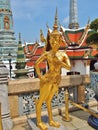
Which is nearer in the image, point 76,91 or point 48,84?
point 48,84

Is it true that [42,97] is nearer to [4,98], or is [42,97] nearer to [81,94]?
[4,98]

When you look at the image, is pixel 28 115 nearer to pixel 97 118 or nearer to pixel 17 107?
pixel 17 107

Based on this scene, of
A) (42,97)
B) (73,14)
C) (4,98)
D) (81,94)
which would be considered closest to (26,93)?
(4,98)

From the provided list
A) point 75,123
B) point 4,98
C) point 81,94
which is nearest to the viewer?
point 4,98

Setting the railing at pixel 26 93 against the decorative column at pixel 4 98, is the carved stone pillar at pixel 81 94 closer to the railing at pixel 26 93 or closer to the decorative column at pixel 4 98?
the railing at pixel 26 93

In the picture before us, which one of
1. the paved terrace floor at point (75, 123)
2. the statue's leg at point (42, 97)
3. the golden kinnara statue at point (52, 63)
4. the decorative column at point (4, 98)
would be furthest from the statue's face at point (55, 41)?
the paved terrace floor at point (75, 123)

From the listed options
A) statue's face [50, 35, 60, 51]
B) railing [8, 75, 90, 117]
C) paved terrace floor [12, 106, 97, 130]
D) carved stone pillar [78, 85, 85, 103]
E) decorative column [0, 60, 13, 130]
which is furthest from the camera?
carved stone pillar [78, 85, 85, 103]

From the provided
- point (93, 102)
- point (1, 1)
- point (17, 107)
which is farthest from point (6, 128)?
point (1, 1)

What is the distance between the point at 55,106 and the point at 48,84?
6.50ft

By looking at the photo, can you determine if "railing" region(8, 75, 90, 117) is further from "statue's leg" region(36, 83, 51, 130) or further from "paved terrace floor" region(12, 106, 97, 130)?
"statue's leg" region(36, 83, 51, 130)

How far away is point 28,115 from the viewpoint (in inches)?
195

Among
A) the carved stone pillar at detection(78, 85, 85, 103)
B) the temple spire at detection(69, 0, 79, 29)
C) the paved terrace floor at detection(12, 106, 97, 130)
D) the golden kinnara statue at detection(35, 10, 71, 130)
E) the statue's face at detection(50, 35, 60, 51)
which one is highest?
the temple spire at detection(69, 0, 79, 29)

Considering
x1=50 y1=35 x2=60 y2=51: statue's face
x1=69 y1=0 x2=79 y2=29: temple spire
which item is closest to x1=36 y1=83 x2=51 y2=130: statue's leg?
x1=50 y1=35 x2=60 y2=51: statue's face

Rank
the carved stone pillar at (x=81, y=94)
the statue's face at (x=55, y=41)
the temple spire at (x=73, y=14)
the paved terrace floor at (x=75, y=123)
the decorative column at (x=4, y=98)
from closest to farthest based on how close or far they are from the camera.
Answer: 1. the statue's face at (x=55, y=41)
2. the decorative column at (x=4, y=98)
3. the paved terrace floor at (x=75, y=123)
4. the carved stone pillar at (x=81, y=94)
5. the temple spire at (x=73, y=14)
